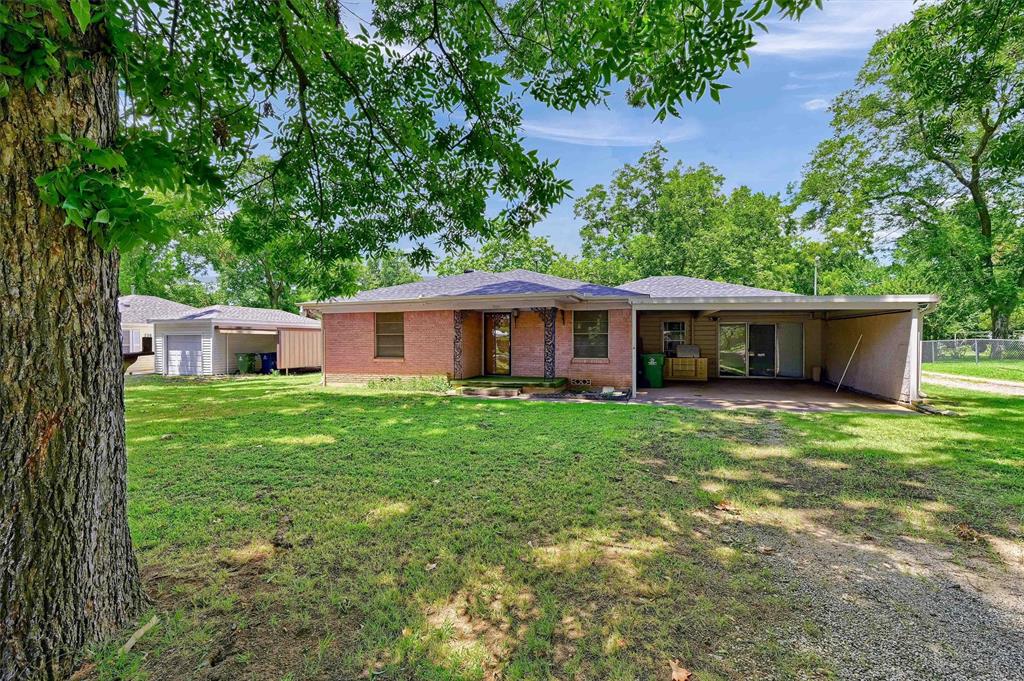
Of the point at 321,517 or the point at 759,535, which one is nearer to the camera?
the point at 759,535

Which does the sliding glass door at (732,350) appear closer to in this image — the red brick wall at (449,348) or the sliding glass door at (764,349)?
the sliding glass door at (764,349)

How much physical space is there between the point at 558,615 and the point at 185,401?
11653 millimetres

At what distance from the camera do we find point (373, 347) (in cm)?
1436

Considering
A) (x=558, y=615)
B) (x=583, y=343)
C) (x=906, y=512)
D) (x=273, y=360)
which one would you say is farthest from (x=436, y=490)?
(x=273, y=360)

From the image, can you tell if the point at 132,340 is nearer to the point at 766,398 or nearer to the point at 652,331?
the point at 652,331

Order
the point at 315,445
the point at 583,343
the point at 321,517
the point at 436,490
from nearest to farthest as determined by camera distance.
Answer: the point at 321,517 < the point at 436,490 < the point at 315,445 < the point at 583,343

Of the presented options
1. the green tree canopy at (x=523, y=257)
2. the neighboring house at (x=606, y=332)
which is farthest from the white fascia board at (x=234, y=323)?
the green tree canopy at (x=523, y=257)

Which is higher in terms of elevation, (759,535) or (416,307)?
(416,307)

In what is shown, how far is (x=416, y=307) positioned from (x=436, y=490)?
956cm

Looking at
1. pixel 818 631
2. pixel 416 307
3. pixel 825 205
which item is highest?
pixel 825 205

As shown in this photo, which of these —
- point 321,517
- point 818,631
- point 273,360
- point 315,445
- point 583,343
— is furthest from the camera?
point 273,360

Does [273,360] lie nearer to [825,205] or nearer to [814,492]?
[814,492]

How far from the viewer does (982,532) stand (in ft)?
11.9

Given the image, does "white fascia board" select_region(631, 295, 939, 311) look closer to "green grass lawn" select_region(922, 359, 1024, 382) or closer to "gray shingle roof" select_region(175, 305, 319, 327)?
"green grass lawn" select_region(922, 359, 1024, 382)
